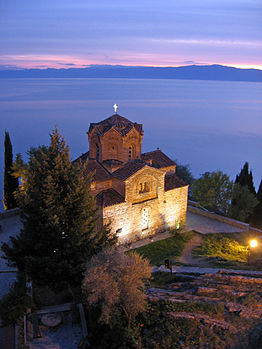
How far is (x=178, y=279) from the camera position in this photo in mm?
13641

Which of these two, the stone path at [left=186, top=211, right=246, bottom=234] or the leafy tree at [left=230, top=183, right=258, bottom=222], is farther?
the leafy tree at [left=230, top=183, right=258, bottom=222]

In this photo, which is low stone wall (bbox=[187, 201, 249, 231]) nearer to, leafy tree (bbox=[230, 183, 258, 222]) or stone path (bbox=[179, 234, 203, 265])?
leafy tree (bbox=[230, 183, 258, 222])

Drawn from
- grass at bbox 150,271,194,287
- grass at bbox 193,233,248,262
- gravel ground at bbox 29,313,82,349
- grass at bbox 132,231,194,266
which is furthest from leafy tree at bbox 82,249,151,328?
grass at bbox 193,233,248,262

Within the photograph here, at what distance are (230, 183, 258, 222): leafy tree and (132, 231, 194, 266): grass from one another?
622 centimetres

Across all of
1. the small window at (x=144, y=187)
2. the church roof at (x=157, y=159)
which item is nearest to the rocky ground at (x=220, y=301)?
the small window at (x=144, y=187)

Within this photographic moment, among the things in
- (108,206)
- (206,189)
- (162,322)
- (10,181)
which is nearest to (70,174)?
(108,206)

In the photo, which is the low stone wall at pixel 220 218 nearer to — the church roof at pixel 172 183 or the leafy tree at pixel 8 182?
the church roof at pixel 172 183

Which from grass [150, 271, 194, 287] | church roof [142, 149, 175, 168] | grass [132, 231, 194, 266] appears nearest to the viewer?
grass [150, 271, 194, 287]

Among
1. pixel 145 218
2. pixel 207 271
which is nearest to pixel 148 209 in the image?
pixel 145 218

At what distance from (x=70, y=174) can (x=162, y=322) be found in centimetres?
765

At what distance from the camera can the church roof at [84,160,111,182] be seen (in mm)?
19484

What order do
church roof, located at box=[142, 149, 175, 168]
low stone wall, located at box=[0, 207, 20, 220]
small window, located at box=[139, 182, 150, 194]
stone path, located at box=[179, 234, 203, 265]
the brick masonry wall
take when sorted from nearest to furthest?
stone path, located at box=[179, 234, 203, 265] → the brick masonry wall → small window, located at box=[139, 182, 150, 194] → low stone wall, located at box=[0, 207, 20, 220] → church roof, located at box=[142, 149, 175, 168]

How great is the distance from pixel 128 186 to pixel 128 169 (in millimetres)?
Result: 1237

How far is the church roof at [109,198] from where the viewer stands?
1881 centimetres
